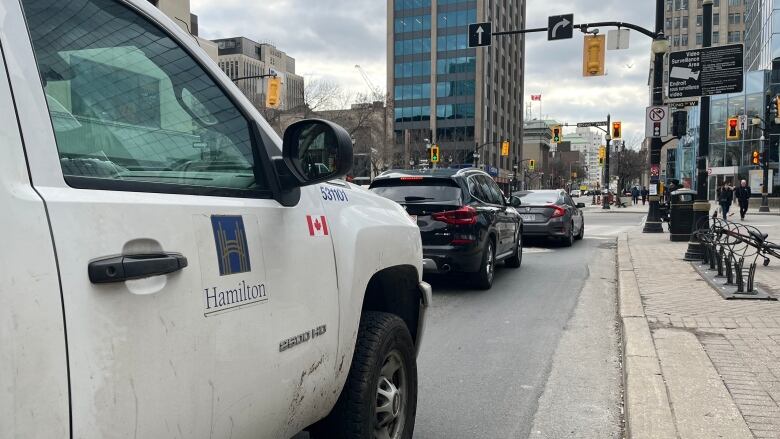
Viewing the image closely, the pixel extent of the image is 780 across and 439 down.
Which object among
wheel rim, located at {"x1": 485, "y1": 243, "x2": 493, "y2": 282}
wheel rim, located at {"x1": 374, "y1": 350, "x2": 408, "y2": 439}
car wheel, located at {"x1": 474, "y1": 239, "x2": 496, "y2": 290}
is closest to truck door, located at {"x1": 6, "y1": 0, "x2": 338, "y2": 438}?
wheel rim, located at {"x1": 374, "y1": 350, "x2": 408, "y2": 439}

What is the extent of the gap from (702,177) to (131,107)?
12.0 meters

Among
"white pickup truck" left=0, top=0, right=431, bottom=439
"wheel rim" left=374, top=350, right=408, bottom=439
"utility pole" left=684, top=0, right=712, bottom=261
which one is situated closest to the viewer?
"white pickup truck" left=0, top=0, right=431, bottom=439

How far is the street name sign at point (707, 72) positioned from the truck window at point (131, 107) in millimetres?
11419

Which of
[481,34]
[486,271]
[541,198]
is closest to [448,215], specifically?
[486,271]

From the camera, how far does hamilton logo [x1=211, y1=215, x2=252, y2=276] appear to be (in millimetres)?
1815

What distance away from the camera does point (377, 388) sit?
279 cm

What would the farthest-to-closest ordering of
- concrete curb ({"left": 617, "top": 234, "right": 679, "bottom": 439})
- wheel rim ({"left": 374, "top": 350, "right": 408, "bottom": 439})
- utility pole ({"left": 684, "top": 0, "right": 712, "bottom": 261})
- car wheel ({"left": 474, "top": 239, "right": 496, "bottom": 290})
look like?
utility pole ({"left": 684, "top": 0, "right": 712, "bottom": 261}) → car wheel ({"left": 474, "top": 239, "right": 496, "bottom": 290}) → concrete curb ({"left": 617, "top": 234, "right": 679, "bottom": 439}) → wheel rim ({"left": 374, "top": 350, "right": 408, "bottom": 439})

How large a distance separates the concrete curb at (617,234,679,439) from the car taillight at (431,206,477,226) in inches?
86.3

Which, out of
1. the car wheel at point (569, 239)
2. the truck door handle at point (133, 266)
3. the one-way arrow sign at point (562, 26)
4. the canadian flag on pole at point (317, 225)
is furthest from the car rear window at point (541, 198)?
the truck door handle at point (133, 266)

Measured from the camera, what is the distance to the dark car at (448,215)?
8055 mm

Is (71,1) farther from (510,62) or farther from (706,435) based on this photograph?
(510,62)

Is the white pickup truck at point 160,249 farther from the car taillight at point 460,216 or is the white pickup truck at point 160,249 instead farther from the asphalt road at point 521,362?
the car taillight at point 460,216

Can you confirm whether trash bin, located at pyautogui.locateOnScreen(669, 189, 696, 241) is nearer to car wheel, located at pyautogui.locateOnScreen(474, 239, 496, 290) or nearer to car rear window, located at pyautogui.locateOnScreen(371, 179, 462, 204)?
car wheel, located at pyautogui.locateOnScreen(474, 239, 496, 290)

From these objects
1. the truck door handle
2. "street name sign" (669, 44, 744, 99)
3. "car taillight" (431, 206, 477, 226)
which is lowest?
"car taillight" (431, 206, 477, 226)
